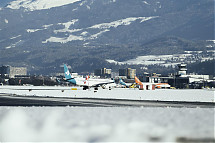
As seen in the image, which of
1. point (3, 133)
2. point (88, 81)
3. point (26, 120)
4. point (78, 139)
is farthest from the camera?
point (88, 81)

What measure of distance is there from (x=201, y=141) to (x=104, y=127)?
596cm

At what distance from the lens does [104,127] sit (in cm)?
2486

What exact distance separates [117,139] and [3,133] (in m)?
8.12

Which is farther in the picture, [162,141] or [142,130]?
[142,130]

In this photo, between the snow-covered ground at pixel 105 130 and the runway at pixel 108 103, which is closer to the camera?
the snow-covered ground at pixel 105 130

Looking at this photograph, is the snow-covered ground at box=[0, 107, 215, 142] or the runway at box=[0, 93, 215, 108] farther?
the runway at box=[0, 93, 215, 108]

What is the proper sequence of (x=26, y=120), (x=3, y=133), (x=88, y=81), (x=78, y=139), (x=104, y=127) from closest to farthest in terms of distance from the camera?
(x=78, y=139), (x=104, y=127), (x=3, y=133), (x=26, y=120), (x=88, y=81)

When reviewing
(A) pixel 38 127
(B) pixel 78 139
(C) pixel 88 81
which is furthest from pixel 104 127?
(C) pixel 88 81

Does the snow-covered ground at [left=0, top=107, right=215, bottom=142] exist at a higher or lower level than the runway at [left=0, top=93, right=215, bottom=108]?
higher

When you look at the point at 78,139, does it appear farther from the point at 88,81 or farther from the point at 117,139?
the point at 88,81

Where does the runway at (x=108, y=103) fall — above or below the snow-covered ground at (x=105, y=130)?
below

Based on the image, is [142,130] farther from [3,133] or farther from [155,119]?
[3,133]

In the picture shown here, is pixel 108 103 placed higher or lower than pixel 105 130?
lower

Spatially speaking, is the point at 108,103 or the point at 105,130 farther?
the point at 108,103
